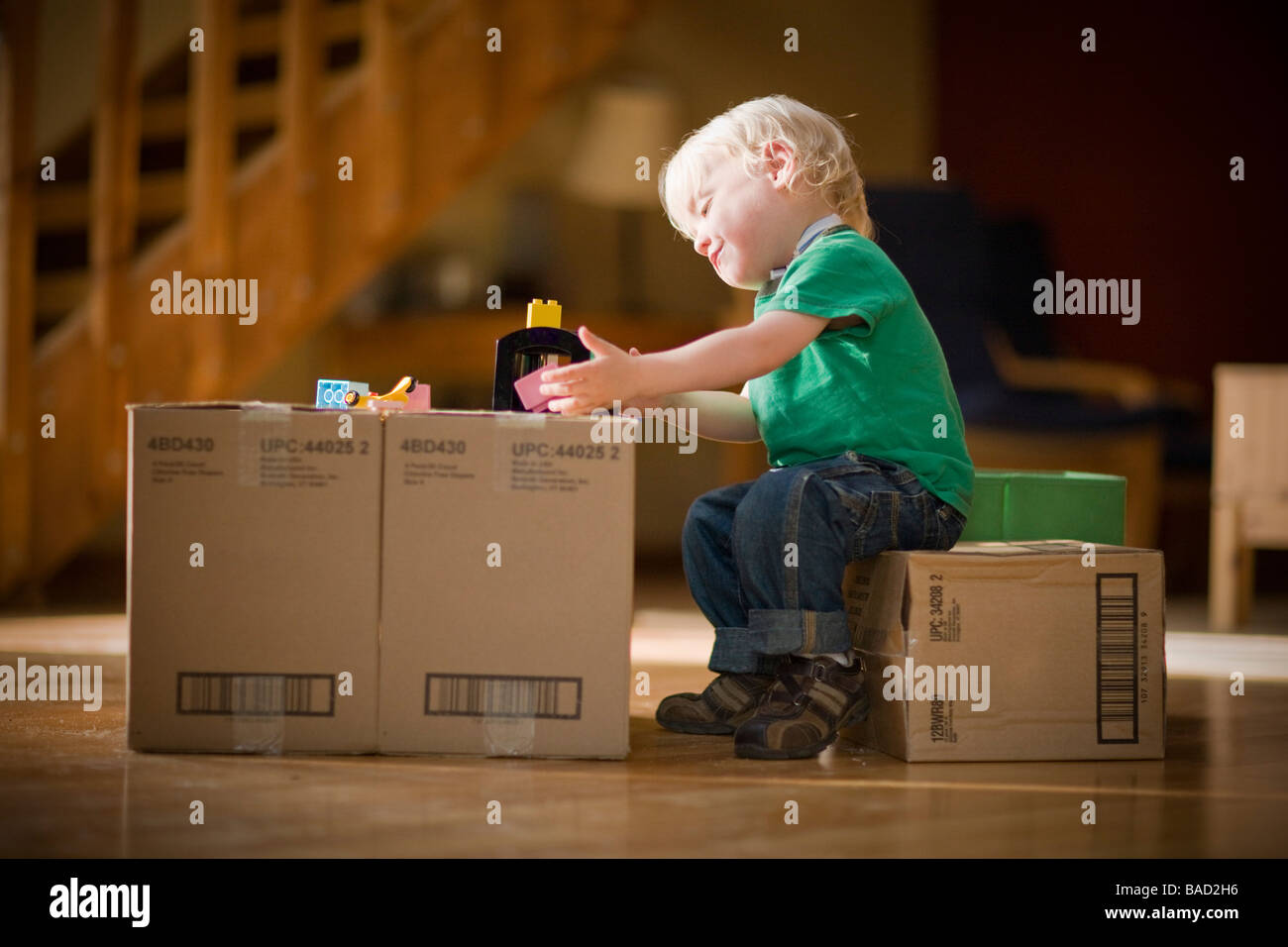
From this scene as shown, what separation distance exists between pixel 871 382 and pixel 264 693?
72cm

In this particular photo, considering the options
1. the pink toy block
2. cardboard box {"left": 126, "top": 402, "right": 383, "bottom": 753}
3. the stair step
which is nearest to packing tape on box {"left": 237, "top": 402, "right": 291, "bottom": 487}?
cardboard box {"left": 126, "top": 402, "right": 383, "bottom": 753}

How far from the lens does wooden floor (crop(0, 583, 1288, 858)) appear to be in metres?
1.07

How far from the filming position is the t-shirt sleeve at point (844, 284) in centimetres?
147

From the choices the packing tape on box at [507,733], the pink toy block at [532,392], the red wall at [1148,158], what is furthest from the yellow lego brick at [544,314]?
the red wall at [1148,158]

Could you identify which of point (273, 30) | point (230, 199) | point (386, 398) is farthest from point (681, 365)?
point (273, 30)

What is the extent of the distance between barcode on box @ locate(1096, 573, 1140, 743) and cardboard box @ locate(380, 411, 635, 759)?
49cm

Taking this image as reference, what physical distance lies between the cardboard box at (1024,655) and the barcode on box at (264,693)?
576 mm

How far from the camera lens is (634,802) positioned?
1203 mm

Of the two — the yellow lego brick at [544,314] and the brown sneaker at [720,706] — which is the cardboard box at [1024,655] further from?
the yellow lego brick at [544,314]

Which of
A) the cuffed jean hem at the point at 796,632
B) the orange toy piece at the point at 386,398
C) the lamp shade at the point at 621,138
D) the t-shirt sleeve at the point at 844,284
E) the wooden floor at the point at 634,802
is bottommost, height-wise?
the wooden floor at the point at 634,802

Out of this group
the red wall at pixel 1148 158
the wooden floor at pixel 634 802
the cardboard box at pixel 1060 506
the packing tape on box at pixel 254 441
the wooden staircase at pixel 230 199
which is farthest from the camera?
the red wall at pixel 1148 158

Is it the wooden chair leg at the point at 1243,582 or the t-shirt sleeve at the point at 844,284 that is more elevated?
the t-shirt sleeve at the point at 844,284

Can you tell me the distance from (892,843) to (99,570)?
9.73 feet
